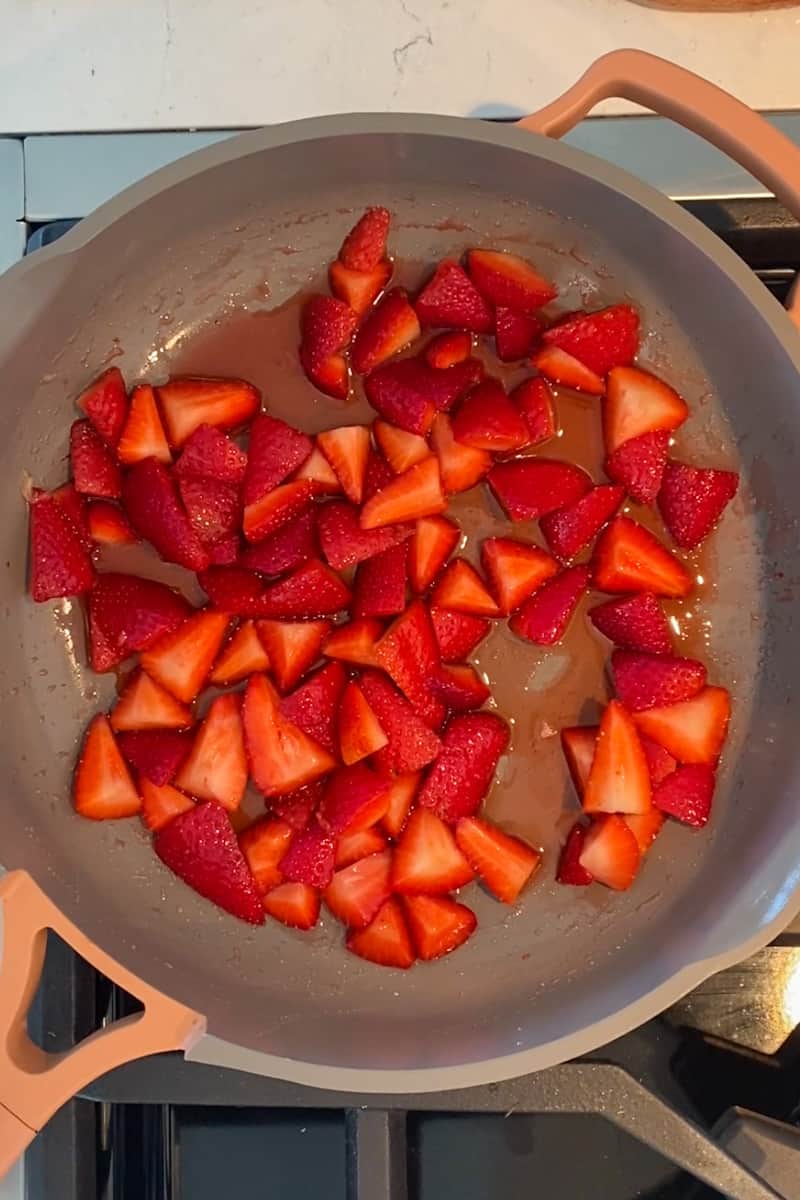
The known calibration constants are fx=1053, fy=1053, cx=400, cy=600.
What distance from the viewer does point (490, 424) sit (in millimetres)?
889

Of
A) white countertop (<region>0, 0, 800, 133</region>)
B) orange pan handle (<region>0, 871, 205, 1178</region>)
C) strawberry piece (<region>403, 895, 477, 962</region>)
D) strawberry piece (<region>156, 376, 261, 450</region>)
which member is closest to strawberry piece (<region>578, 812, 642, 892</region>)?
strawberry piece (<region>403, 895, 477, 962</region>)

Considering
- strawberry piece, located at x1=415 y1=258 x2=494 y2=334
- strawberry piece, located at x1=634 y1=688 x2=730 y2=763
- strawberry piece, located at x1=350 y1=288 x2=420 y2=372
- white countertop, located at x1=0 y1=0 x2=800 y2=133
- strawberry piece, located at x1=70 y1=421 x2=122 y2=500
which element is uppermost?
white countertop, located at x1=0 y1=0 x2=800 y2=133

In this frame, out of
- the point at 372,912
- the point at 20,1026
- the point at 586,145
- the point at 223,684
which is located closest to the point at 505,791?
the point at 372,912

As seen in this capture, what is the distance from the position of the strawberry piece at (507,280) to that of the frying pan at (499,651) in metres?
0.02

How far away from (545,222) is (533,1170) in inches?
30.7

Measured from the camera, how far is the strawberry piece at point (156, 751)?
91 centimetres

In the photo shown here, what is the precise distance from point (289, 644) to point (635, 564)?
306 millimetres

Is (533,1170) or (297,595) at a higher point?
(297,595)

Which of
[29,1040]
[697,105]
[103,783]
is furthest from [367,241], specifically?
[29,1040]

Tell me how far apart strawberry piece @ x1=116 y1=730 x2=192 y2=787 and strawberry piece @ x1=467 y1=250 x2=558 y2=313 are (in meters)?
0.47

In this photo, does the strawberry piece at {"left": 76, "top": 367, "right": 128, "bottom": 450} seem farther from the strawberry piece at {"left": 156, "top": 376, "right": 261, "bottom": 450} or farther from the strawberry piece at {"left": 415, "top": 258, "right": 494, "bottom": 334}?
the strawberry piece at {"left": 415, "top": 258, "right": 494, "bottom": 334}

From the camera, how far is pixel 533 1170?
0.85 meters

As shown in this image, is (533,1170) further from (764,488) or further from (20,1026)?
(764,488)

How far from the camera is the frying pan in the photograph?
814mm
